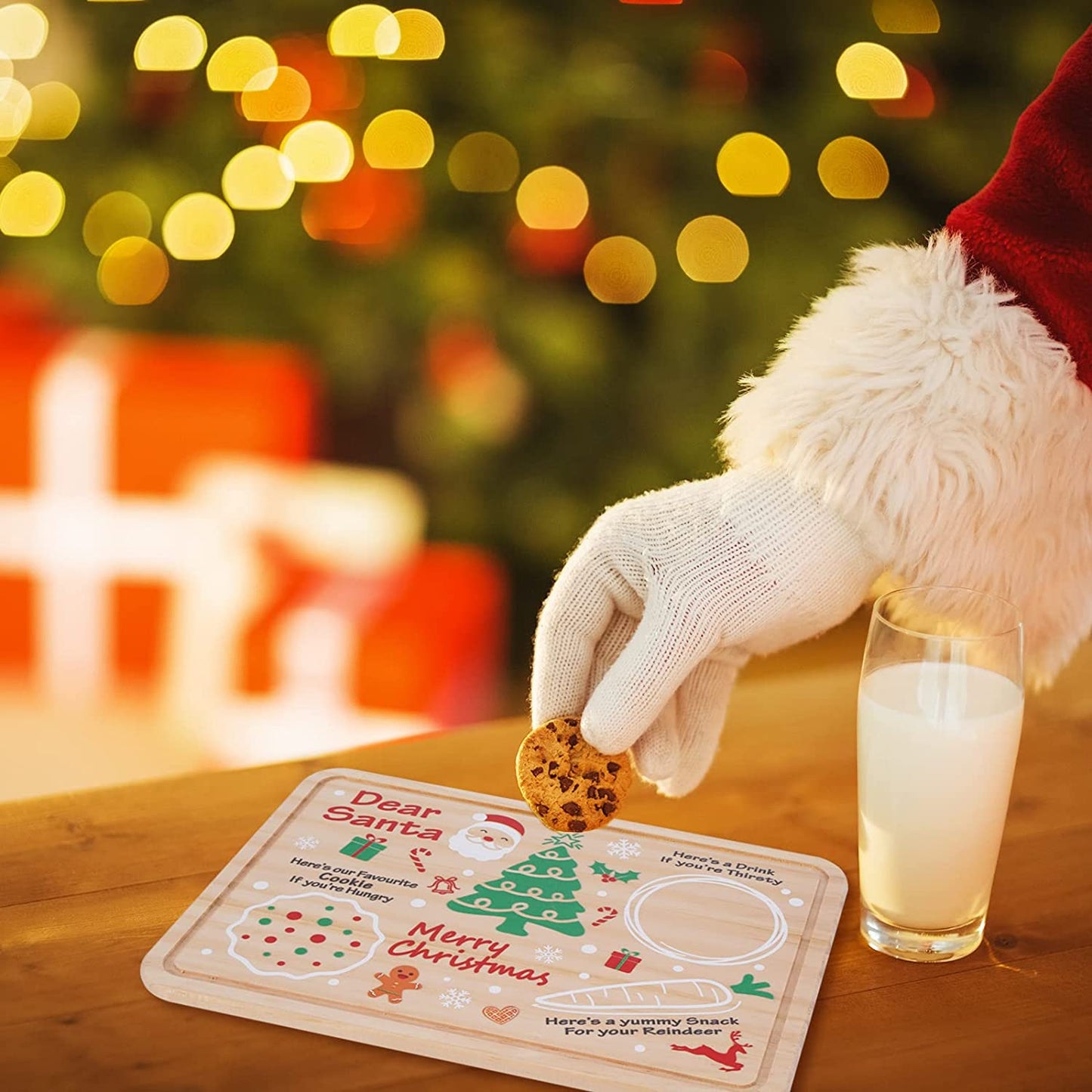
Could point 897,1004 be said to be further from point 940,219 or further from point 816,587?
point 940,219

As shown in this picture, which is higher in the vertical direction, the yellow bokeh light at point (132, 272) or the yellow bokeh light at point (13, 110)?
the yellow bokeh light at point (13, 110)

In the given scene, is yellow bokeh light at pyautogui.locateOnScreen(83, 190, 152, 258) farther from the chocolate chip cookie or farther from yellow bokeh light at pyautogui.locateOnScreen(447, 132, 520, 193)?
the chocolate chip cookie

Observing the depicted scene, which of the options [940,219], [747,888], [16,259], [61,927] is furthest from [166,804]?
[940,219]

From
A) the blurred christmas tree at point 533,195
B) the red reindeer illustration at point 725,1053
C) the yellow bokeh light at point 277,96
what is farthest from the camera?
the yellow bokeh light at point 277,96

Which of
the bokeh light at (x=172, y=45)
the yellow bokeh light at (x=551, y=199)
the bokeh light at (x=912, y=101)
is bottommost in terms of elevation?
the yellow bokeh light at (x=551, y=199)

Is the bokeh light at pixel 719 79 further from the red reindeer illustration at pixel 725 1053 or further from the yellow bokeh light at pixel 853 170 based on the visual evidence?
the red reindeer illustration at pixel 725 1053

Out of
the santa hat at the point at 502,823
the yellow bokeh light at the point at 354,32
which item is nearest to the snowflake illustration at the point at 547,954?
the santa hat at the point at 502,823

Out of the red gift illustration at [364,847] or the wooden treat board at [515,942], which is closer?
the wooden treat board at [515,942]

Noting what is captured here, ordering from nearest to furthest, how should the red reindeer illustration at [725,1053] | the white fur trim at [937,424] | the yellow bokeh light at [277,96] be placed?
the red reindeer illustration at [725,1053] → the white fur trim at [937,424] → the yellow bokeh light at [277,96]
